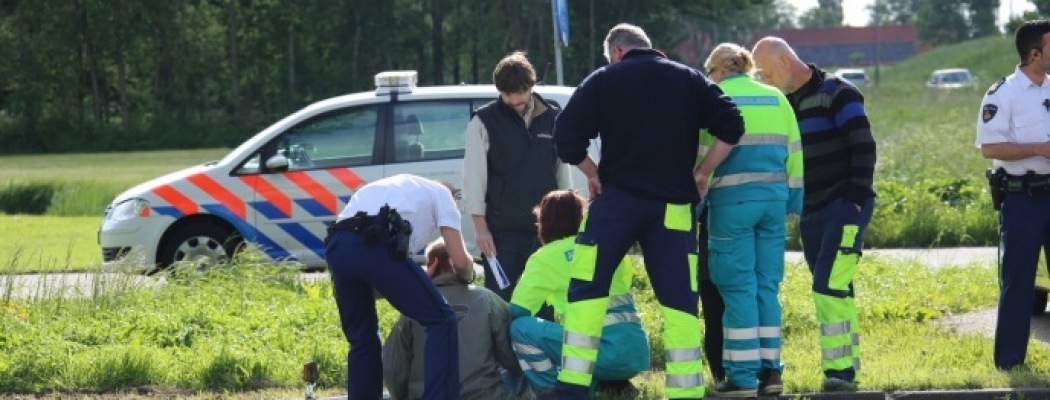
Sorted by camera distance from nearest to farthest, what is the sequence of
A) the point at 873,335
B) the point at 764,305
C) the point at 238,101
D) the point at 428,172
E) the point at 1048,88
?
the point at 764,305, the point at 1048,88, the point at 873,335, the point at 428,172, the point at 238,101

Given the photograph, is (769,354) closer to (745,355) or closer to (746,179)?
(745,355)

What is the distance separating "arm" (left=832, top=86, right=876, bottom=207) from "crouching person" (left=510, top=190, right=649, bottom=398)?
1.17 m

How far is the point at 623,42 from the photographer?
7.46 metres

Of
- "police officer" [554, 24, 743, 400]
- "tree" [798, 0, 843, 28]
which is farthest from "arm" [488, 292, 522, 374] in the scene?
"tree" [798, 0, 843, 28]

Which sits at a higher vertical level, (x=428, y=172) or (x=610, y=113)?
(x=610, y=113)

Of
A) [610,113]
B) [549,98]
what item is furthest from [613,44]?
[549,98]

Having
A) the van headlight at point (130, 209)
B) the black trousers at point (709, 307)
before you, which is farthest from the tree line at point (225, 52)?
the black trousers at point (709, 307)

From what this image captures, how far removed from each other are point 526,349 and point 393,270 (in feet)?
3.17

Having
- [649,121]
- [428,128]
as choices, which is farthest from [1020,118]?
A: [428,128]

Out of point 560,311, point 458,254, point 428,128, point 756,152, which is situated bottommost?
point 560,311

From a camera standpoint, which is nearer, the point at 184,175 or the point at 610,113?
the point at 610,113

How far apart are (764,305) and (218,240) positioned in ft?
23.1

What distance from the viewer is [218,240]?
13.9m

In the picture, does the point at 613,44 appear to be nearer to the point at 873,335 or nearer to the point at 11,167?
the point at 873,335
